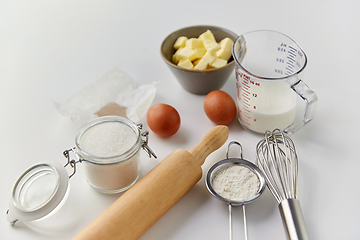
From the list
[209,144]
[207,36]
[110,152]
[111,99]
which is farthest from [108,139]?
[207,36]

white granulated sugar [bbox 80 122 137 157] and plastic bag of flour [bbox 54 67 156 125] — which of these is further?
plastic bag of flour [bbox 54 67 156 125]

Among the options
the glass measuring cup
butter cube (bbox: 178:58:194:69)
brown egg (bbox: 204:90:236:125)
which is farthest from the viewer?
butter cube (bbox: 178:58:194:69)

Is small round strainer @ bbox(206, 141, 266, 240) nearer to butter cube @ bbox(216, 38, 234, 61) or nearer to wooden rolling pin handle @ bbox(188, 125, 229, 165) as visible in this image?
wooden rolling pin handle @ bbox(188, 125, 229, 165)

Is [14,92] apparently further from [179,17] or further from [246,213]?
[246,213]

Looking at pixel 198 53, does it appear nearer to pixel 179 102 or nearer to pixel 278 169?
pixel 179 102

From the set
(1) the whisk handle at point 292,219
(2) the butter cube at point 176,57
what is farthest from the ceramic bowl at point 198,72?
(1) the whisk handle at point 292,219

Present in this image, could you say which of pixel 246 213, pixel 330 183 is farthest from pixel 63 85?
pixel 330 183

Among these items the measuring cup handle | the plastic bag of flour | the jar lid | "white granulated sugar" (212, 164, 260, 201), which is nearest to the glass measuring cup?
the measuring cup handle

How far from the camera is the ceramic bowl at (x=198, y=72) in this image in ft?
4.26

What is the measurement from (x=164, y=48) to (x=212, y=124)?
356 millimetres

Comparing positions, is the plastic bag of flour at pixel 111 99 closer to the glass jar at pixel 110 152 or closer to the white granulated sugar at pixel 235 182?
the glass jar at pixel 110 152

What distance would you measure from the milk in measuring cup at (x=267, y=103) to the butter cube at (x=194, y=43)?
0.94 feet

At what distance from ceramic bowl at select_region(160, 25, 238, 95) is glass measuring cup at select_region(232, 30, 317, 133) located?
4.4 inches

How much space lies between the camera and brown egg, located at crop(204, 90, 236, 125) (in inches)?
48.2
